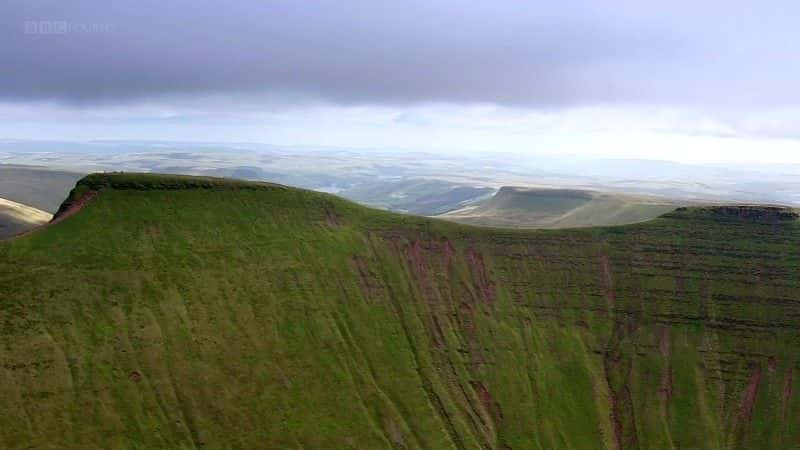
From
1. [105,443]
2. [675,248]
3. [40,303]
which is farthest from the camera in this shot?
[675,248]

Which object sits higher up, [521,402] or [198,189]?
[198,189]

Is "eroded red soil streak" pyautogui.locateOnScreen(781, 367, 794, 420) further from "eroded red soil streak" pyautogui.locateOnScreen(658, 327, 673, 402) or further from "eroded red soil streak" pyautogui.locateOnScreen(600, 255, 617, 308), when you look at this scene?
"eroded red soil streak" pyautogui.locateOnScreen(600, 255, 617, 308)

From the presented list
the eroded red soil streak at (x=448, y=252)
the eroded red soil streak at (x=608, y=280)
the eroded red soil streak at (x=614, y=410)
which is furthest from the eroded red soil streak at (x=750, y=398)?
the eroded red soil streak at (x=448, y=252)

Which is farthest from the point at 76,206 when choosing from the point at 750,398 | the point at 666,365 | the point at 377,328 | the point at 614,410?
the point at 750,398

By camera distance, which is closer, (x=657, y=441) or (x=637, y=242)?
(x=657, y=441)

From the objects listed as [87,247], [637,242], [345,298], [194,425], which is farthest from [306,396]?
[637,242]

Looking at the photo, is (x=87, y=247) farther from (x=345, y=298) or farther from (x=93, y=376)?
(x=345, y=298)
